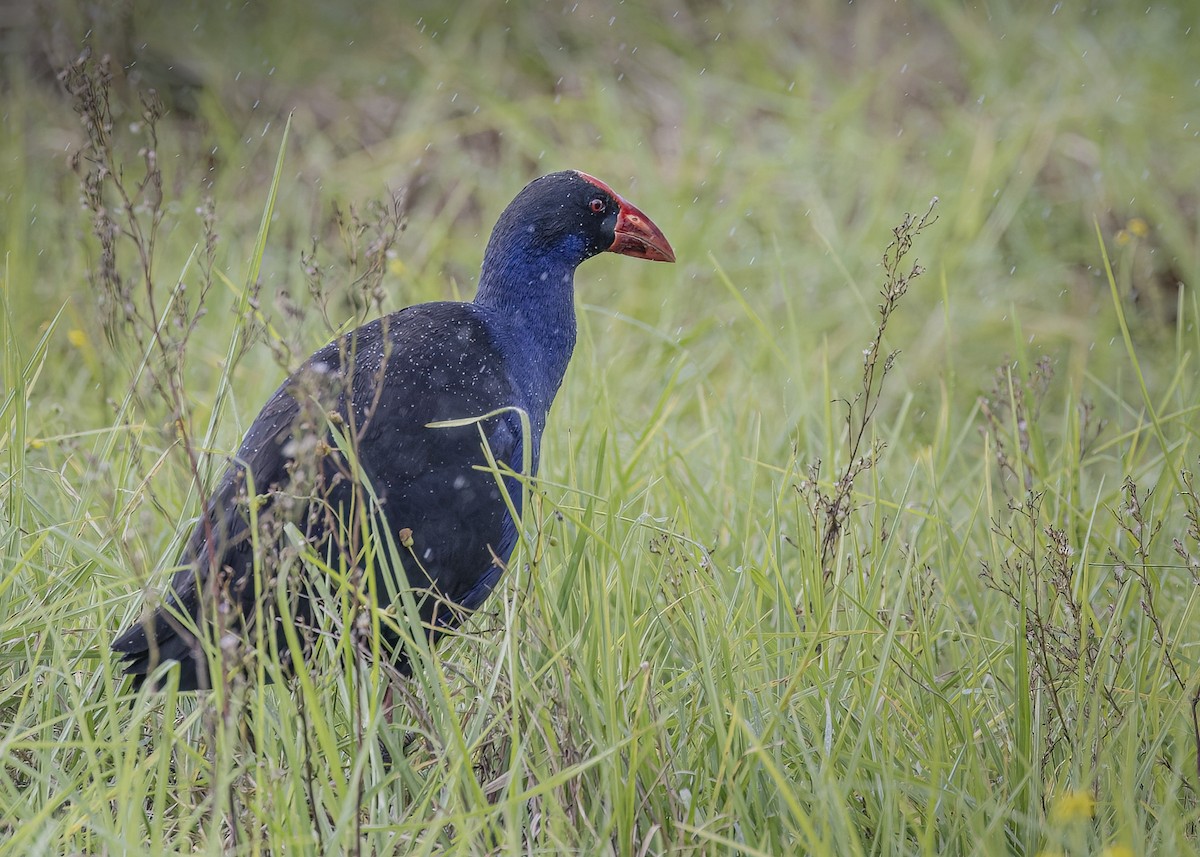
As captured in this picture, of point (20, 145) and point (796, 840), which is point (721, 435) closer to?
point (796, 840)

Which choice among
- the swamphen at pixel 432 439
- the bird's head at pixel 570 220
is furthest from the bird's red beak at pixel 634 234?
the swamphen at pixel 432 439

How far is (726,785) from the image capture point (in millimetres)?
2072

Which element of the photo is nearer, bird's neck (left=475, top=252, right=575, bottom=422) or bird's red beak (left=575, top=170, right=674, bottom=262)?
bird's neck (left=475, top=252, right=575, bottom=422)

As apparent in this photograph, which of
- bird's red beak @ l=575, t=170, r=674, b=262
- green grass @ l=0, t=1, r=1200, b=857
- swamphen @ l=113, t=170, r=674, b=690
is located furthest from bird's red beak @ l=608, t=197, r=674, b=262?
green grass @ l=0, t=1, r=1200, b=857

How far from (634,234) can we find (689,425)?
4.49 feet

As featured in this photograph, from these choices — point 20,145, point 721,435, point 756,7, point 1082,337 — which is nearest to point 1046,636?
point 721,435

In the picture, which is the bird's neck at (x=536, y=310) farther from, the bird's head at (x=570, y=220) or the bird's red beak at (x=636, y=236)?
the bird's red beak at (x=636, y=236)

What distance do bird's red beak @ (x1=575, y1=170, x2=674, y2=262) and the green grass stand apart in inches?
11.6

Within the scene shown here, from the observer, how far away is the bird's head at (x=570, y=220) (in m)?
2.97

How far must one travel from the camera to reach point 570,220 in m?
3.01

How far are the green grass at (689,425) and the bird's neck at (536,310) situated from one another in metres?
0.23

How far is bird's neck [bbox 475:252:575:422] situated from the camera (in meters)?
2.89

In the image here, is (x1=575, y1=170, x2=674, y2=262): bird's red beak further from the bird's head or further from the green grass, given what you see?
the green grass

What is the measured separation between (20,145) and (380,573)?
11.4 ft
